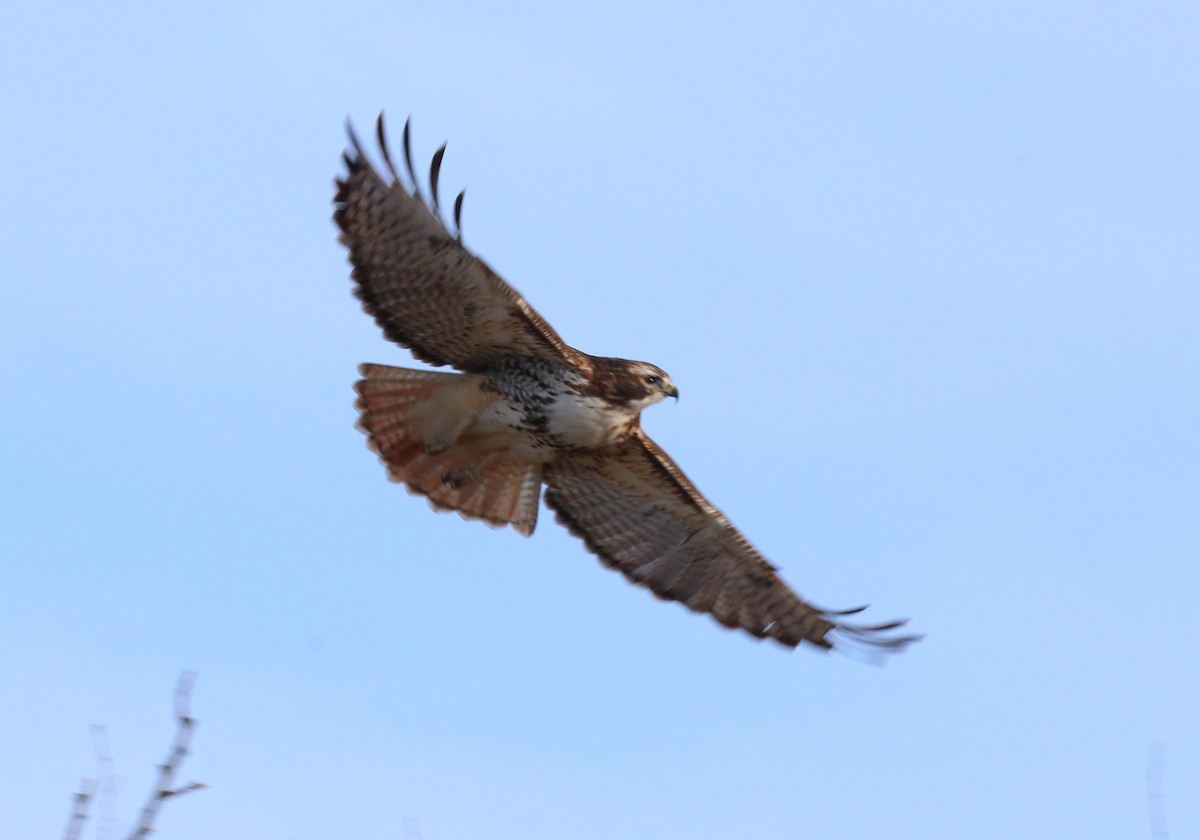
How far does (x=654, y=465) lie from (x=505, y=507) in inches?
41.0

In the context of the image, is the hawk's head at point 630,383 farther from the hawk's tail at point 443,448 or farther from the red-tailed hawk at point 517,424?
the hawk's tail at point 443,448

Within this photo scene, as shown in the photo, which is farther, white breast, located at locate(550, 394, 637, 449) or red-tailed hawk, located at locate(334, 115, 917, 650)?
white breast, located at locate(550, 394, 637, 449)

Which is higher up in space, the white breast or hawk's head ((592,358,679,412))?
hawk's head ((592,358,679,412))

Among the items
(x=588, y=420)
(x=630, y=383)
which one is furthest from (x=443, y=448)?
(x=630, y=383)

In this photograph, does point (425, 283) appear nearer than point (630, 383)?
Yes

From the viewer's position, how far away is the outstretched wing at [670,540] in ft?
30.3

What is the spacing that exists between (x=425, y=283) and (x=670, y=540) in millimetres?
2290

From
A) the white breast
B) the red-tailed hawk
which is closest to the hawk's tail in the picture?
the red-tailed hawk

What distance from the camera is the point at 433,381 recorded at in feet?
29.7

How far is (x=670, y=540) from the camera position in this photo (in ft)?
31.2

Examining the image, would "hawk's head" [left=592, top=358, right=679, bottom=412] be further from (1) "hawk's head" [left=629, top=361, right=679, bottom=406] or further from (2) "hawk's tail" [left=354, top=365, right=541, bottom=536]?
(2) "hawk's tail" [left=354, top=365, right=541, bottom=536]

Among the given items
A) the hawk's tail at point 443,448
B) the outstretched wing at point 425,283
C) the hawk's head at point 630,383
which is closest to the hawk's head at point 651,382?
the hawk's head at point 630,383

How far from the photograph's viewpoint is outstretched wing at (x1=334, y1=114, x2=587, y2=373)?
8.05m

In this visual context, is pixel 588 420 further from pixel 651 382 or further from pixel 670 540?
pixel 670 540
